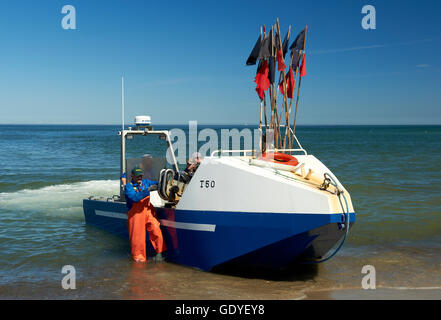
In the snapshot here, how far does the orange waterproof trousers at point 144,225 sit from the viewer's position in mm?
7383

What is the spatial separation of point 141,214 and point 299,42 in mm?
3923

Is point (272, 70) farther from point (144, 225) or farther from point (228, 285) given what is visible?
point (228, 285)

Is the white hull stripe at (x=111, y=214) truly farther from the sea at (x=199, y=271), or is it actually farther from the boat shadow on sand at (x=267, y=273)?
the boat shadow on sand at (x=267, y=273)

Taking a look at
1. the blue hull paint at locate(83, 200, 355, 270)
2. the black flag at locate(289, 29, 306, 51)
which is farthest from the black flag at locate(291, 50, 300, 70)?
the blue hull paint at locate(83, 200, 355, 270)

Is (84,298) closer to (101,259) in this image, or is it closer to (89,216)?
(101,259)

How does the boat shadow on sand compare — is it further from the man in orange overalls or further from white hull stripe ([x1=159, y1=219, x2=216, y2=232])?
the man in orange overalls

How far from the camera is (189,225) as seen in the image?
684 centimetres

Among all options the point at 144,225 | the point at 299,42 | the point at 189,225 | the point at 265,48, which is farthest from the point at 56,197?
the point at 299,42

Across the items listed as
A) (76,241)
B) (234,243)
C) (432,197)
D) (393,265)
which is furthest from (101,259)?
(432,197)

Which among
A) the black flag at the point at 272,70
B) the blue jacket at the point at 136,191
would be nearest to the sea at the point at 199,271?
the blue jacket at the point at 136,191

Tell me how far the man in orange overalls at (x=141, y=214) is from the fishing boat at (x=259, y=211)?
5.6 inches

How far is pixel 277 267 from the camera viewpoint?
6.62 metres

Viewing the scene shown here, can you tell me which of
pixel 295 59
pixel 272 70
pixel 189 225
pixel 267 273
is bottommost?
pixel 267 273

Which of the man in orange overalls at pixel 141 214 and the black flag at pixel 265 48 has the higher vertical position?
the black flag at pixel 265 48
